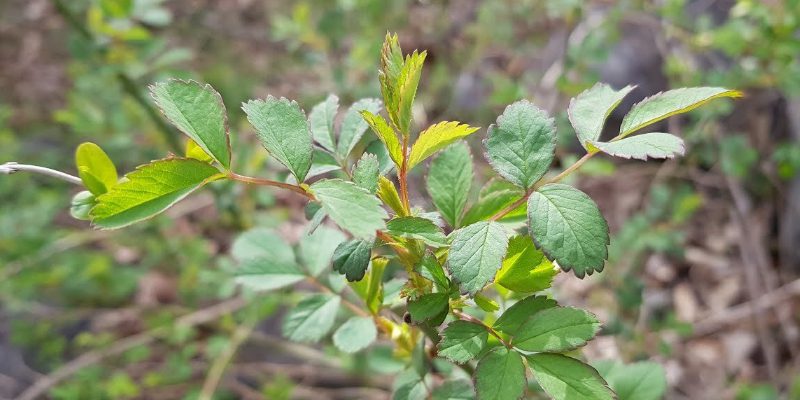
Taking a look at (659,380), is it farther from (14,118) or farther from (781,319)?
(14,118)

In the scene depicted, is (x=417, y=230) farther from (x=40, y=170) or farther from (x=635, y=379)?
(x=635, y=379)

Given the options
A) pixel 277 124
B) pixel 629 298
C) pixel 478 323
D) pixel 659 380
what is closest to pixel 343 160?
pixel 277 124

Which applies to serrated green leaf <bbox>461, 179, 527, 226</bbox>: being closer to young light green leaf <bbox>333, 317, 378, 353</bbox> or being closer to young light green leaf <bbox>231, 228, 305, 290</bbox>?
young light green leaf <bbox>333, 317, 378, 353</bbox>

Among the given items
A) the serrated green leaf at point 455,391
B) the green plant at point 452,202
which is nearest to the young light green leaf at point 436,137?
the green plant at point 452,202

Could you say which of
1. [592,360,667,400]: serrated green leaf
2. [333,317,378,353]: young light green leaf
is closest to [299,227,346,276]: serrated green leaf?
[333,317,378,353]: young light green leaf

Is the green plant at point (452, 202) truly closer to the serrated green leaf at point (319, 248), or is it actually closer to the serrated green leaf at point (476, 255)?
the serrated green leaf at point (476, 255)

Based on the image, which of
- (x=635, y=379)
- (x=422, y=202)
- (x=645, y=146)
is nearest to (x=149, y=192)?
(x=645, y=146)

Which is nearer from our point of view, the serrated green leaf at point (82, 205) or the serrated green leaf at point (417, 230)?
the serrated green leaf at point (417, 230)

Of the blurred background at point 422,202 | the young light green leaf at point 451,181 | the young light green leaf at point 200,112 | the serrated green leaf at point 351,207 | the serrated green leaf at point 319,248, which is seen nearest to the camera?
the serrated green leaf at point 351,207

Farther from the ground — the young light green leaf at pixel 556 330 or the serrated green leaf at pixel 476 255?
the serrated green leaf at pixel 476 255
